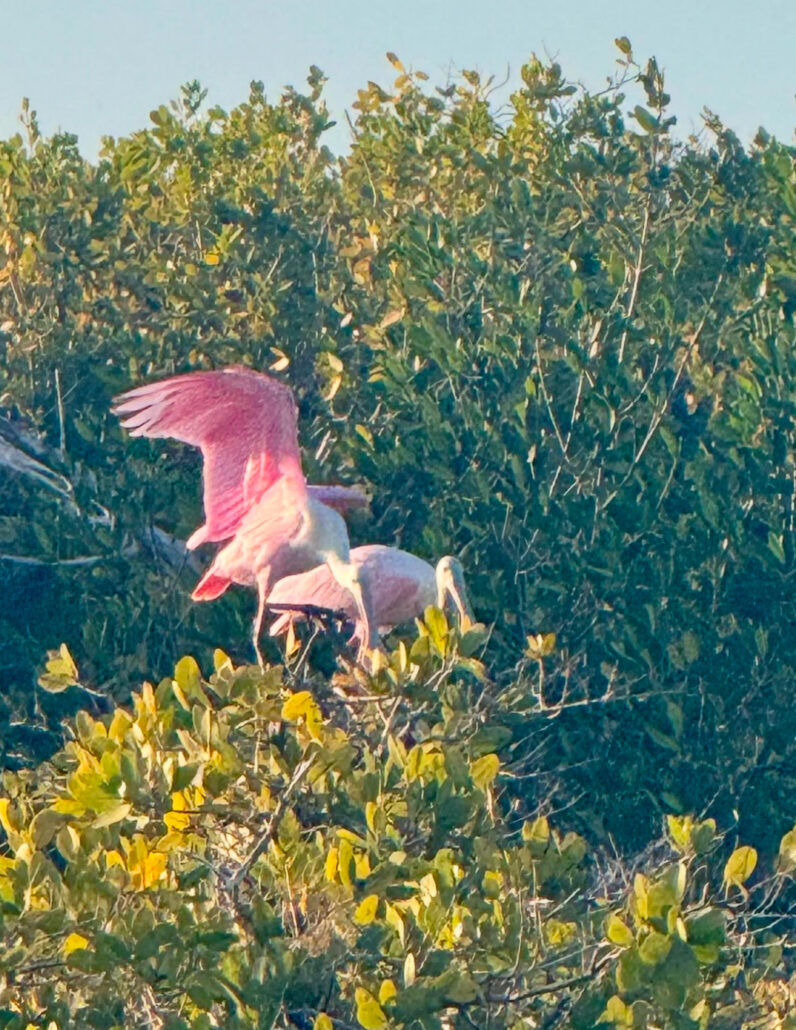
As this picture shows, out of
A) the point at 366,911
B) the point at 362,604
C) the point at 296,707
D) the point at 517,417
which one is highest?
the point at 517,417

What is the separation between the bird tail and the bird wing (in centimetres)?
18

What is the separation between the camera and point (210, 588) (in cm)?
982

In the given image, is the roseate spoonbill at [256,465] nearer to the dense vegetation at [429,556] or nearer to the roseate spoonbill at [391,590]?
the roseate spoonbill at [391,590]

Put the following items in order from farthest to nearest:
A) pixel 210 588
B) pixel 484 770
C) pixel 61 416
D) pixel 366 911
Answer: pixel 61 416 → pixel 210 588 → pixel 484 770 → pixel 366 911

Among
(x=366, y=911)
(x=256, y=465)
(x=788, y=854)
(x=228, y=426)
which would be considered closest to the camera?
(x=366, y=911)

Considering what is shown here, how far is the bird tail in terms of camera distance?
976 cm

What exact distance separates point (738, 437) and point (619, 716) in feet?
4.97

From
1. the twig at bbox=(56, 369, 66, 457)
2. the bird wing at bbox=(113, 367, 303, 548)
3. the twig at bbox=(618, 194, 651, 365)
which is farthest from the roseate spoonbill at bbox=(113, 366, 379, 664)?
the twig at bbox=(618, 194, 651, 365)

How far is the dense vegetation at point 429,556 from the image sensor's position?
506cm

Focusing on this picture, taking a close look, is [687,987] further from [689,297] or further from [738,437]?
[689,297]

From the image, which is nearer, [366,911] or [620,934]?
[620,934]

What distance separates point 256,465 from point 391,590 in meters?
0.97

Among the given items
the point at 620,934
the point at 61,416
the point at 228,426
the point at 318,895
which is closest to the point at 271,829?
the point at 318,895

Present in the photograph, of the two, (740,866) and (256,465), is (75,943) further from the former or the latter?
(256,465)
